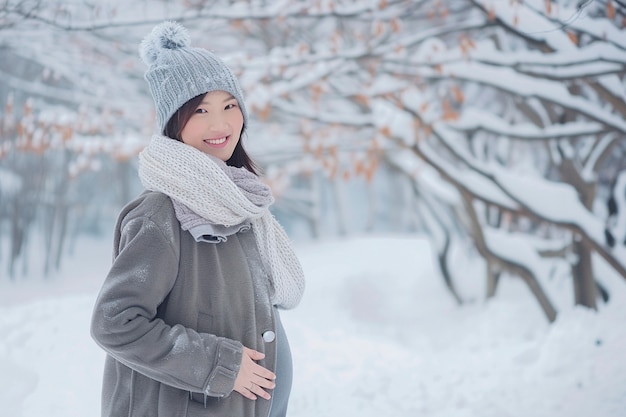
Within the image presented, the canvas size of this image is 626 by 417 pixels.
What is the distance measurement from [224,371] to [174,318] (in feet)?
0.74

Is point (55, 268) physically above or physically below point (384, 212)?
below

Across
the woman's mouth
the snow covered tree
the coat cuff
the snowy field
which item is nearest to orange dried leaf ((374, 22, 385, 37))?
the snow covered tree

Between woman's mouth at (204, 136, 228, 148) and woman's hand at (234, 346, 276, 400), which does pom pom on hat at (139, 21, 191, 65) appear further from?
woman's hand at (234, 346, 276, 400)

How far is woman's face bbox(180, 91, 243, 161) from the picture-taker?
2.09 meters

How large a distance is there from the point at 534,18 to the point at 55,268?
14.9 metres

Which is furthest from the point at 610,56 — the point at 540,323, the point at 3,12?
the point at 540,323

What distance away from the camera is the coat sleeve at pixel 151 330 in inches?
70.4

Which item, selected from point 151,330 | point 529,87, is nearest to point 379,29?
point 529,87

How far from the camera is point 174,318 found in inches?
75.7

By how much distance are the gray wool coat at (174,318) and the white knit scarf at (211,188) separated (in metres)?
0.05

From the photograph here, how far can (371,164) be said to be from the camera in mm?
5906

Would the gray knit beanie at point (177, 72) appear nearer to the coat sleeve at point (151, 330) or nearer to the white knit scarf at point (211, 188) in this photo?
the white knit scarf at point (211, 188)

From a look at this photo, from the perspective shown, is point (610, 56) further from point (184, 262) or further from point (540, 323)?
point (540, 323)

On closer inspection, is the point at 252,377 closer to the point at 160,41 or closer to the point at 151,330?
the point at 151,330
